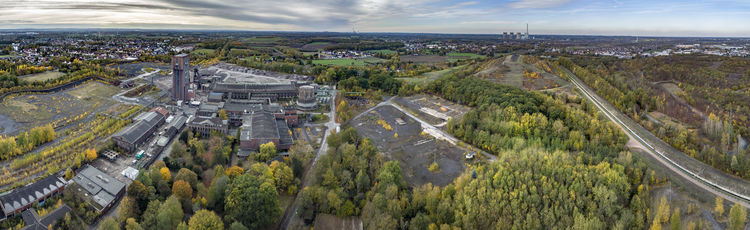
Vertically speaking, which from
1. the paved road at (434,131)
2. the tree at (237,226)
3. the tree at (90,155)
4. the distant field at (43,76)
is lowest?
the tree at (237,226)

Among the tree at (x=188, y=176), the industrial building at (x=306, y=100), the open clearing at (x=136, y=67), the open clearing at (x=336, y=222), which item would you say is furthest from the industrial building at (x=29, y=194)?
the open clearing at (x=136, y=67)

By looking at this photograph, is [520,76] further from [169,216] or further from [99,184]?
[99,184]

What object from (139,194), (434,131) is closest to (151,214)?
(139,194)

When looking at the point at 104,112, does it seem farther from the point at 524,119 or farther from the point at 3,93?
the point at 524,119

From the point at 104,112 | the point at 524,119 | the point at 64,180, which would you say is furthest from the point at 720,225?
the point at 104,112

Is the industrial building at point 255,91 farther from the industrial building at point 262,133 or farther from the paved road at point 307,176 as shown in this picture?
the industrial building at point 262,133
